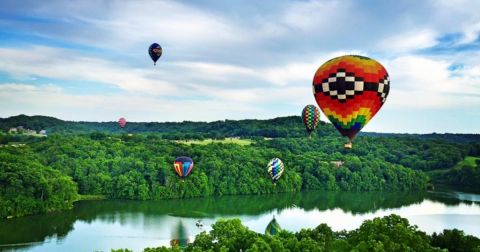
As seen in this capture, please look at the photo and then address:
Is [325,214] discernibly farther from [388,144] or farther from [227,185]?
[388,144]

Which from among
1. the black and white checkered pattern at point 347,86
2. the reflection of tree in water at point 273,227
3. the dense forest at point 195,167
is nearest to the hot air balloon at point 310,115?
the reflection of tree in water at point 273,227

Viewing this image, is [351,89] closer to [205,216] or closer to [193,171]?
[205,216]

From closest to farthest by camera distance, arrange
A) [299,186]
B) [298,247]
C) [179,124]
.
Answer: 1. [298,247]
2. [299,186]
3. [179,124]

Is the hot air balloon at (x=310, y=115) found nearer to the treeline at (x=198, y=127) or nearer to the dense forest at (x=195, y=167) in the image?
the dense forest at (x=195, y=167)

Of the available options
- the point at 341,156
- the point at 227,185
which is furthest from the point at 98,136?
the point at 341,156

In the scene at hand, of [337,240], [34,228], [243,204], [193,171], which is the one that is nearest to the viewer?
[337,240]

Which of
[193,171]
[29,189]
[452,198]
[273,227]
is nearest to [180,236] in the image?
[273,227]

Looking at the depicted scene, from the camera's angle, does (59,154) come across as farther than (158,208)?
Yes
